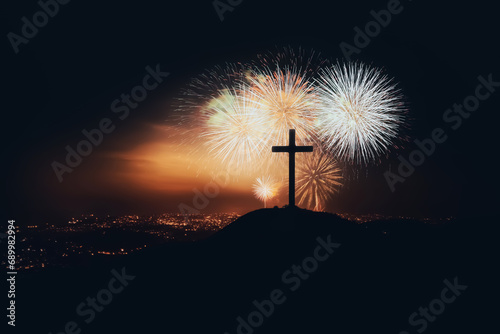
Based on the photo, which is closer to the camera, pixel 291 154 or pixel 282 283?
pixel 282 283

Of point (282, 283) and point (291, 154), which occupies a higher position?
point (291, 154)

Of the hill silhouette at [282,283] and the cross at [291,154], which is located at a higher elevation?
the cross at [291,154]

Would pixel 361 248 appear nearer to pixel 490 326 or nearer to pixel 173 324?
pixel 490 326

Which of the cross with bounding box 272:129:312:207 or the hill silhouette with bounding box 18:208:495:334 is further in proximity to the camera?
the cross with bounding box 272:129:312:207

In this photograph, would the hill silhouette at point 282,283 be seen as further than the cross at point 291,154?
No

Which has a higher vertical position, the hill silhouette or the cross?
the cross
